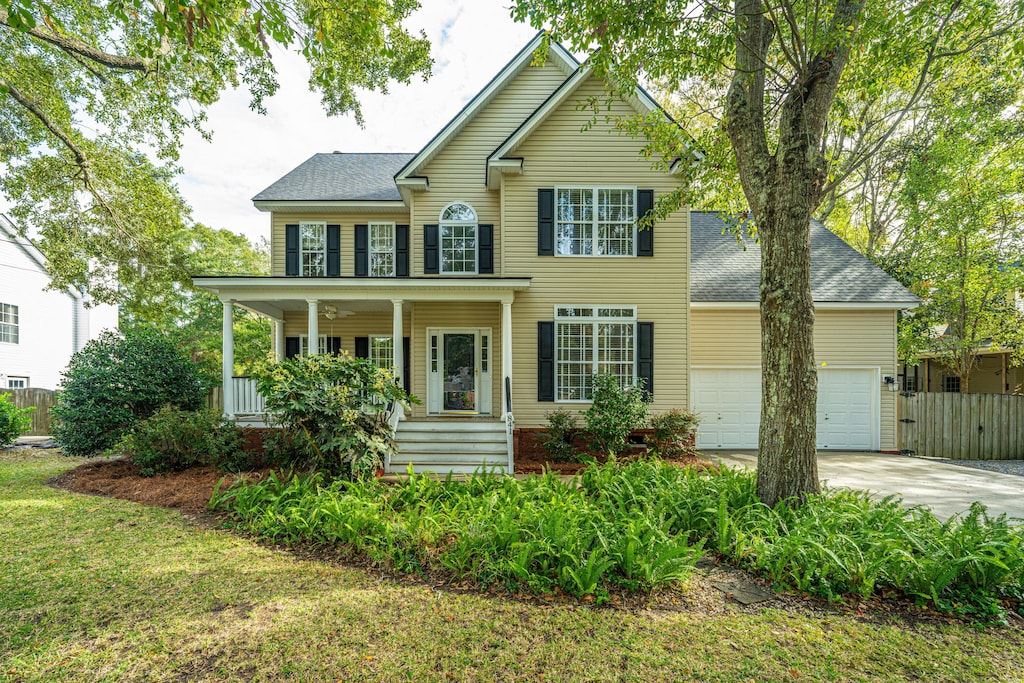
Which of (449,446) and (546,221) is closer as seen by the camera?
(449,446)

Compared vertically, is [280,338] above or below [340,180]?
below

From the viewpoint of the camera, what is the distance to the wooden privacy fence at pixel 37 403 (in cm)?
1349

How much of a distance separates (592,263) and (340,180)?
7.80m

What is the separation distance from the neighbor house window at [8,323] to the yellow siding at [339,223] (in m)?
12.6

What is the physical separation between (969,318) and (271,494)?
17285 mm

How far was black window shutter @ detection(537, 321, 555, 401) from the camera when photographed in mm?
9367

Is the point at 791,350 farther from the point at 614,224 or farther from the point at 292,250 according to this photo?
the point at 292,250

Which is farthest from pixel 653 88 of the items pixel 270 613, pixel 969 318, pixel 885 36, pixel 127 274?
pixel 127 274

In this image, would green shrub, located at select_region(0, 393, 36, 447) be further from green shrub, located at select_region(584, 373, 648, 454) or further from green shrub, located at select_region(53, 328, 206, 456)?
green shrub, located at select_region(584, 373, 648, 454)

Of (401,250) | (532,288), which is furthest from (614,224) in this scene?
(401,250)

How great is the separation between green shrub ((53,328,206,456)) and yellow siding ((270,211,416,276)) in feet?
12.3

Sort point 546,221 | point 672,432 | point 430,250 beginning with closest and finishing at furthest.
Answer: point 672,432 → point 546,221 → point 430,250

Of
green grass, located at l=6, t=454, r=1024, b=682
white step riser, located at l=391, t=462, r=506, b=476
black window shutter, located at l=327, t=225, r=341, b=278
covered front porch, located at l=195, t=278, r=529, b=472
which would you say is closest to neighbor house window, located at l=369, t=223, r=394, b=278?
black window shutter, located at l=327, t=225, r=341, b=278

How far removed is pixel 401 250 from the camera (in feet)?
38.1
